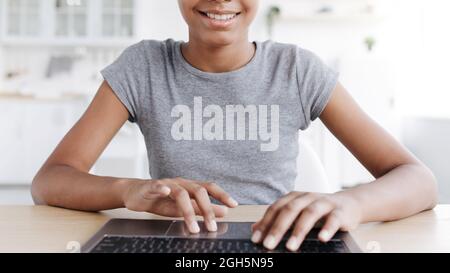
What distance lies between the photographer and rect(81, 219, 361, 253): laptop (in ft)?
1.56

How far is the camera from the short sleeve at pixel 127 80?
37.4 inches

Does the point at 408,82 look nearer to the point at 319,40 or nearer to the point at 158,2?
the point at 319,40

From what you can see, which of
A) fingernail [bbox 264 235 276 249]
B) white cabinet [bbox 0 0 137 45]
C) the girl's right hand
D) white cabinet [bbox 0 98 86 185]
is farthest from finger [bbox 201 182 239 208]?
white cabinet [bbox 0 0 137 45]

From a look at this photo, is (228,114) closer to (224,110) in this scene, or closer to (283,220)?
(224,110)

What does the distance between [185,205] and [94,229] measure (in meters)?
0.11

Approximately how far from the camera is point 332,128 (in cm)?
97

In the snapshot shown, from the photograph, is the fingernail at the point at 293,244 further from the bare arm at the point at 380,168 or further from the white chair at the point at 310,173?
the white chair at the point at 310,173

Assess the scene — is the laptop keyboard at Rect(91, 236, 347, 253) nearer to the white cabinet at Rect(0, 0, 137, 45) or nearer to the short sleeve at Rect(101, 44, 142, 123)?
the short sleeve at Rect(101, 44, 142, 123)

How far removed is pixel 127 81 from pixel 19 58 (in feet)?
12.0

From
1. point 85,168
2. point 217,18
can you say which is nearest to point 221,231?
point 85,168

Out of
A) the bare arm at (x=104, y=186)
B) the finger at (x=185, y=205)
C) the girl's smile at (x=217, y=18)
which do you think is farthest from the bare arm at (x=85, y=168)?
the girl's smile at (x=217, y=18)
